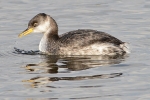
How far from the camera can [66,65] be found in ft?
44.4

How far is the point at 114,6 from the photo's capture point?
20.2 metres

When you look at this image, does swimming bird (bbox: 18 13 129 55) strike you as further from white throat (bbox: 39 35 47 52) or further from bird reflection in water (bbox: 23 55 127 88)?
bird reflection in water (bbox: 23 55 127 88)

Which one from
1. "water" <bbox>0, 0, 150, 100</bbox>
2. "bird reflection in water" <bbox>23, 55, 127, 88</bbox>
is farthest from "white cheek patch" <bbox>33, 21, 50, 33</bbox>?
"bird reflection in water" <bbox>23, 55, 127, 88</bbox>

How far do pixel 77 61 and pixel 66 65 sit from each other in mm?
506

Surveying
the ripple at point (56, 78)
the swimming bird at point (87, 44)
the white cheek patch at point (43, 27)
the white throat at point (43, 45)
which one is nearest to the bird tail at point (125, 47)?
the swimming bird at point (87, 44)

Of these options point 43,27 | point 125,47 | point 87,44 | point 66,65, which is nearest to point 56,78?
point 66,65

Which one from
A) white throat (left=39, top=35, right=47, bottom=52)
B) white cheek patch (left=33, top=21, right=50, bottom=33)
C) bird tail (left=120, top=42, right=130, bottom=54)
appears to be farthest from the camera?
white cheek patch (left=33, top=21, right=50, bottom=33)

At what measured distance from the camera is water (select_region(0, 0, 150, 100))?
36.6ft

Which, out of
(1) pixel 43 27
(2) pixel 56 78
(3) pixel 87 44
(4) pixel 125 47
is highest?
(1) pixel 43 27

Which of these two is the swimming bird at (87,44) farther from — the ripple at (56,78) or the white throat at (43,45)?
the ripple at (56,78)

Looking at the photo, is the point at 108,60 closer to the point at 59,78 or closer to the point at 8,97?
the point at 59,78

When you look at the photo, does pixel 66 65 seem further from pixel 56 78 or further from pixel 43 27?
pixel 43 27

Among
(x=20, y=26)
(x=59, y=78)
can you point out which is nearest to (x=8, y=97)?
(x=59, y=78)

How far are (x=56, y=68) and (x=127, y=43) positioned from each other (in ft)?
7.44
